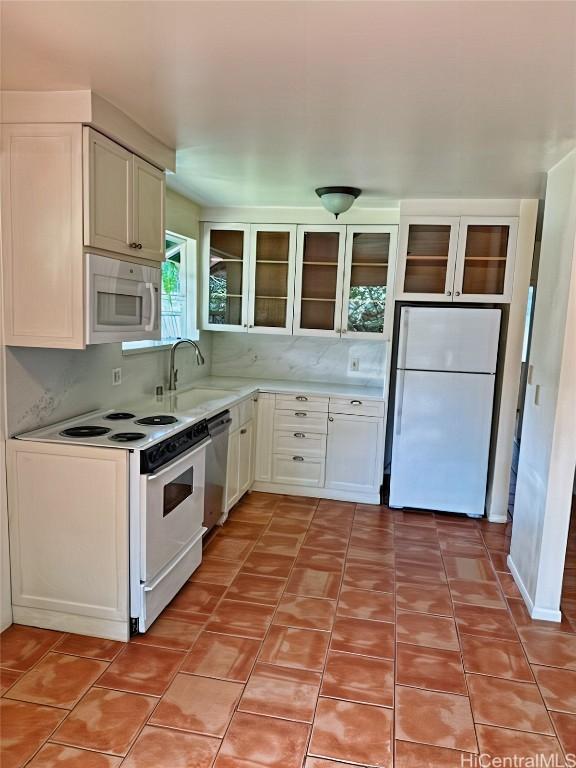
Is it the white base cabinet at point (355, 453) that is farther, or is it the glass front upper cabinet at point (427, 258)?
the white base cabinet at point (355, 453)

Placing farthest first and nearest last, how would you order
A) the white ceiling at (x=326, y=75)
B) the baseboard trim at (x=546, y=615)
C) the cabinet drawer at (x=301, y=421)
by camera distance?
1. the cabinet drawer at (x=301, y=421)
2. the baseboard trim at (x=546, y=615)
3. the white ceiling at (x=326, y=75)

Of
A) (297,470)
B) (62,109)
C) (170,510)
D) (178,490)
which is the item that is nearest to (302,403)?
(297,470)

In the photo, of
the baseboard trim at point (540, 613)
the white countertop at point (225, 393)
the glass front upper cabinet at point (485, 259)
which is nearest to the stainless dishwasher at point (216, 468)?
the white countertop at point (225, 393)

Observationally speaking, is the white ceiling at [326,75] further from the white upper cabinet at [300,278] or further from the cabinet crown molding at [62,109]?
the white upper cabinet at [300,278]

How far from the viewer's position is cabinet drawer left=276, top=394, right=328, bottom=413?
4.17m

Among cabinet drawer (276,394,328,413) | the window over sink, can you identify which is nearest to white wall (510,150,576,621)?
cabinet drawer (276,394,328,413)

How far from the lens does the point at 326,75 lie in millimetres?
1874

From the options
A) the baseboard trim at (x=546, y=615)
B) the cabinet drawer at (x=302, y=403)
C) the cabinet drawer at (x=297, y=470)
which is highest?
the cabinet drawer at (x=302, y=403)

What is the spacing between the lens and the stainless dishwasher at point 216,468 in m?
3.21

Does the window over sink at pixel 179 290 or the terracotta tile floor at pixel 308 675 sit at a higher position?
the window over sink at pixel 179 290

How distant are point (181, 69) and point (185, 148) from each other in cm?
93

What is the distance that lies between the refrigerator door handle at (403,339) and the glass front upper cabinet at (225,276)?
1372mm

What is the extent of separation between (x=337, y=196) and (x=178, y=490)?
7.15 feet

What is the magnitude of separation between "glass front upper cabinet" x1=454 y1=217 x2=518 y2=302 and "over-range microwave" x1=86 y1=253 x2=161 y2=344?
2.30 meters
